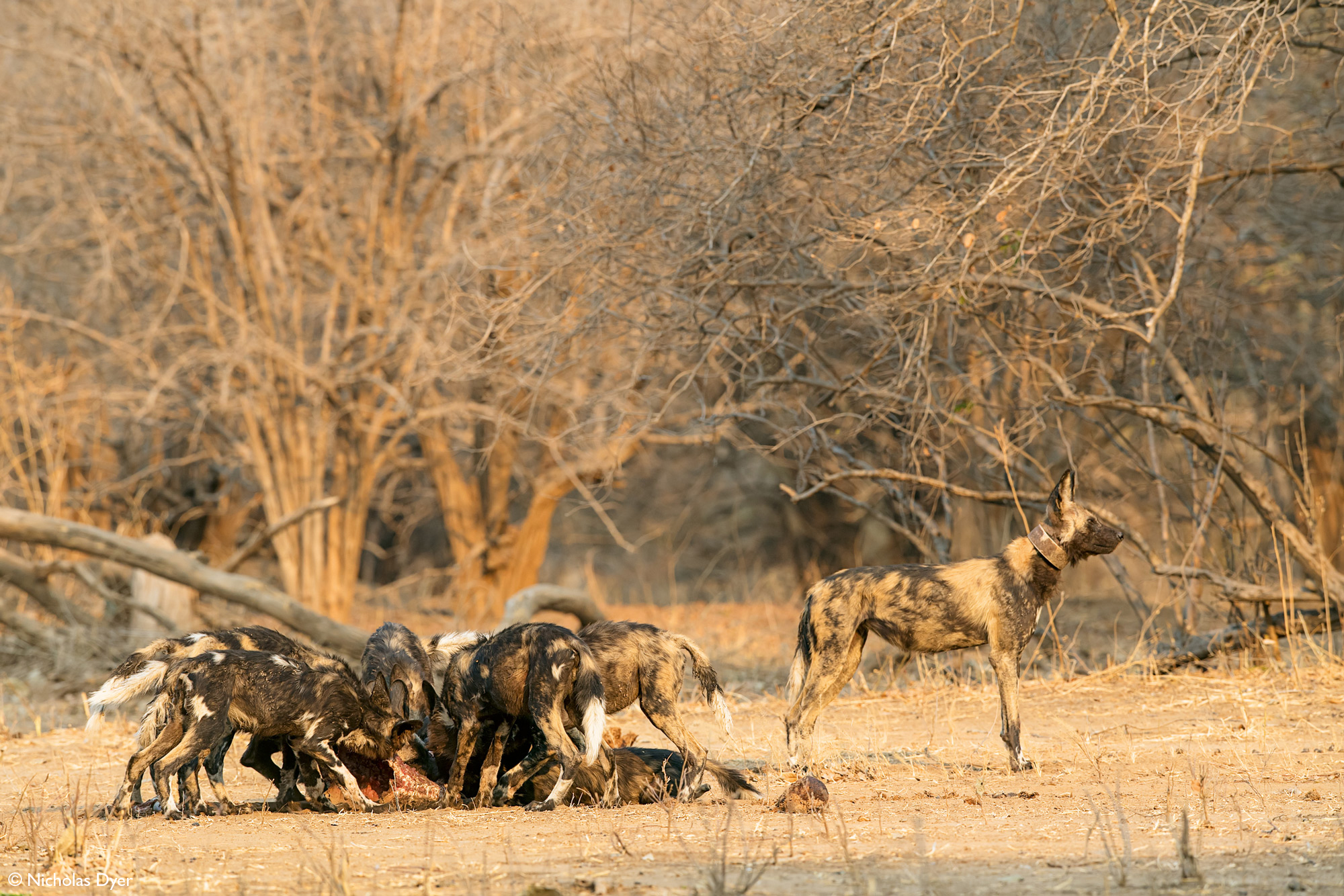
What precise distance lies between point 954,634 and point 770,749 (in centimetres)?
132

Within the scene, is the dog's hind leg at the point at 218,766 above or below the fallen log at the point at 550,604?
below

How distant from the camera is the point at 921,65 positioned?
27.7ft

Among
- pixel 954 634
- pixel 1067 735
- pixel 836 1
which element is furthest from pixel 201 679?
pixel 836 1

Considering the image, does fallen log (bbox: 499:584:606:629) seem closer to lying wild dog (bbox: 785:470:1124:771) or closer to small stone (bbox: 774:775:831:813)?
lying wild dog (bbox: 785:470:1124:771)

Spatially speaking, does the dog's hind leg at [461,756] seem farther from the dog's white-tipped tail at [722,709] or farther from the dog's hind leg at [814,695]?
the dog's hind leg at [814,695]

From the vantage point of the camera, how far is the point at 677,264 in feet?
32.3

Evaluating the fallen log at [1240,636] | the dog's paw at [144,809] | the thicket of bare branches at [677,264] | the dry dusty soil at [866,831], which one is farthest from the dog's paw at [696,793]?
the fallen log at [1240,636]

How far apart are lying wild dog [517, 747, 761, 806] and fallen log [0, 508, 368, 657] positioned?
5.17 metres

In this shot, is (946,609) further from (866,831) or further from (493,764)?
(493,764)

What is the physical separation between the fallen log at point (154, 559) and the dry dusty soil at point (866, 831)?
3.02 m

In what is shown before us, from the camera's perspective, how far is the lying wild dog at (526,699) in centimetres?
634

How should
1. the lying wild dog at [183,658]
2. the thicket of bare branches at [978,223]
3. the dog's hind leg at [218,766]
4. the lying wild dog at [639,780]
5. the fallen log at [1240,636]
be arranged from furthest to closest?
the fallen log at [1240,636]
the thicket of bare branches at [978,223]
the dog's hind leg at [218,766]
the lying wild dog at [639,780]
the lying wild dog at [183,658]

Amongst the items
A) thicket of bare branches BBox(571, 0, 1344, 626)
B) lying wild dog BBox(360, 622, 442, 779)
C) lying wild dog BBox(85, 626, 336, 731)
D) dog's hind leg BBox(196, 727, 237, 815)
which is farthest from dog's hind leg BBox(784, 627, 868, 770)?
dog's hind leg BBox(196, 727, 237, 815)

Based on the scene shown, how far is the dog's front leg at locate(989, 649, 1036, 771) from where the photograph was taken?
6.95m
